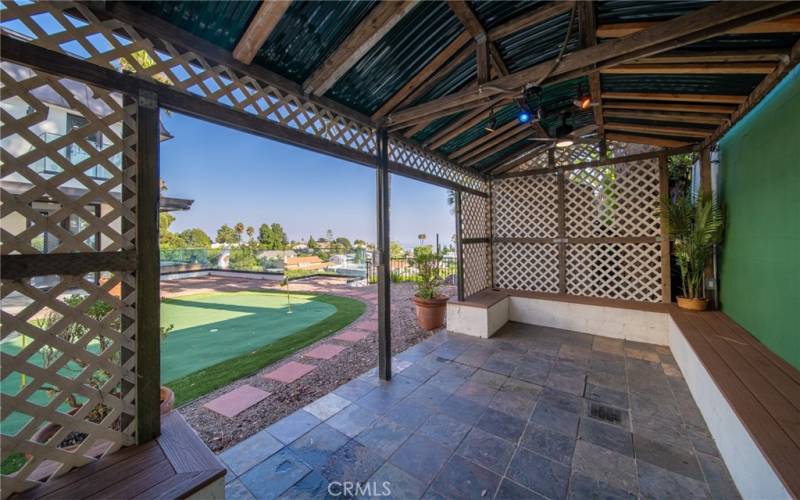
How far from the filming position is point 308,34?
6.31ft

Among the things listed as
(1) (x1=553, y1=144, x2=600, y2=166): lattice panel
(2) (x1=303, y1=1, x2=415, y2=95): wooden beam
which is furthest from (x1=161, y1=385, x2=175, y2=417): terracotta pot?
(1) (x1=553, y1=144, x2=600, y2=166): lattice panel

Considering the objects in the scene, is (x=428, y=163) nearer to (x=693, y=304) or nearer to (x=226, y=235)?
(x=693, y=304)

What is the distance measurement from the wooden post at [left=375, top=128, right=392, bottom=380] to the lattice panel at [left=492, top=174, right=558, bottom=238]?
9.66 feet

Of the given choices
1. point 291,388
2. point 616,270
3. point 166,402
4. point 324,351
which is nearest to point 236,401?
point 291,388

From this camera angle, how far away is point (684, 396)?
2586 mm

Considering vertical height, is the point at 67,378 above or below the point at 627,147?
below

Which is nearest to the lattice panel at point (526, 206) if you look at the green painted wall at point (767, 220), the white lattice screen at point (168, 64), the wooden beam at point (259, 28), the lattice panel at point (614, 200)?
the lattice panel at point (614, 200)

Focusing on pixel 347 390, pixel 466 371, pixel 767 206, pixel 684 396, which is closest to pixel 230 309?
pixel 347 390

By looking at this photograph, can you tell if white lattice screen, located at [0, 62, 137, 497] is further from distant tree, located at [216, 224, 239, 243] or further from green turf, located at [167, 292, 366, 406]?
distant tree, located at [216, 224, 239, 243]

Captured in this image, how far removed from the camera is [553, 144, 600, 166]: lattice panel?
450 centimetres

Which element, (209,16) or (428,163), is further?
(428,163)

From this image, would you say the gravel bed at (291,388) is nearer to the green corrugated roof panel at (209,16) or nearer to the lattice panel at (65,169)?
the lattice panel at (65,169)

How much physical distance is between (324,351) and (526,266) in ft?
11.8

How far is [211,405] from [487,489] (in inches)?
94.7
